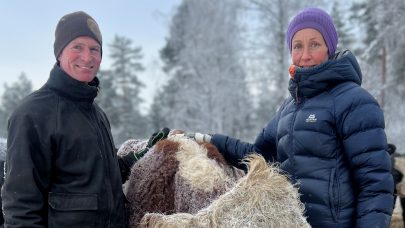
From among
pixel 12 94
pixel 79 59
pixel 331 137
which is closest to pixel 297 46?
pixel 331 137

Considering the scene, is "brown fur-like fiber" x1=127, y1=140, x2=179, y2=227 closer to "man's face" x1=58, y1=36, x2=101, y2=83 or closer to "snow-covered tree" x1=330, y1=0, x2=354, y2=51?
"man's face" x1=58, y1=36, x2=101, y2=83

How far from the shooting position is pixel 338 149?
2146 millimetres

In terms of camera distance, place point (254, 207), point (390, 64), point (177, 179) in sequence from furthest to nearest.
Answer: point (390, 64) < point (177, 179) < point (254, 207)

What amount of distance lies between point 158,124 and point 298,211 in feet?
96.0

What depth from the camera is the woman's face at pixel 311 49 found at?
2.30 m

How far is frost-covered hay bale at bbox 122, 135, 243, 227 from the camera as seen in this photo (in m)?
2.12

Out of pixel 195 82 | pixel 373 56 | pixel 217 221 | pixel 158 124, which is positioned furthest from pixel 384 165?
pixel 158 124

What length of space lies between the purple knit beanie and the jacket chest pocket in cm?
128

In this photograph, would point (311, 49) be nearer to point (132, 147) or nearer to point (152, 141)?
point (152, 141)

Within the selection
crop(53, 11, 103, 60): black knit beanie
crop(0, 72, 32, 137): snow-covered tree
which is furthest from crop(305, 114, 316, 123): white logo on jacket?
crop(0, 72, 32, 137): snow-covered tree

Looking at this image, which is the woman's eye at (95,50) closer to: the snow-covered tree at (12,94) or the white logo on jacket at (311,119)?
the white logo on jacket at (311,119)

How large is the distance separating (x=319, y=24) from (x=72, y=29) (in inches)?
47.3

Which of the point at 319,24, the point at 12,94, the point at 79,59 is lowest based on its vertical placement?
the point at 12,94

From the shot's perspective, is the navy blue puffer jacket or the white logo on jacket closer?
the navy blue puffer jacket
